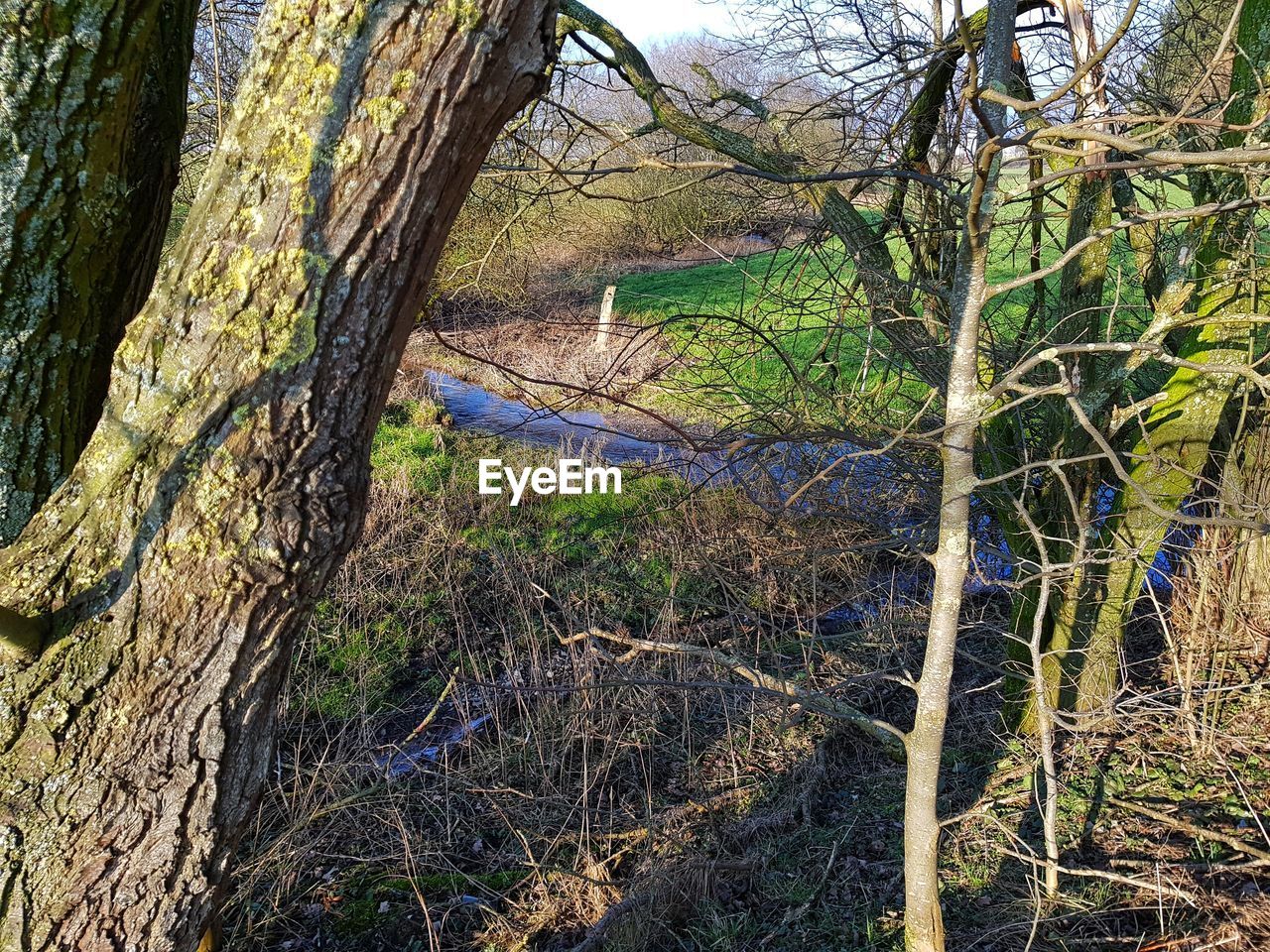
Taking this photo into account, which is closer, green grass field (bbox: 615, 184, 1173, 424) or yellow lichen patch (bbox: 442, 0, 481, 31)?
yellow lichen patch (bbox: 442, 0, 481, 31)

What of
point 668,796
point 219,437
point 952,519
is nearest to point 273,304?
point 219,437

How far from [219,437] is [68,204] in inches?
30.0

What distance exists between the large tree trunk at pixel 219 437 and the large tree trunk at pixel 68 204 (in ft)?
1.35

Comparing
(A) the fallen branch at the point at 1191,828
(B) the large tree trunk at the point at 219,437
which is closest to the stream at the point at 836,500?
(A) the fallen branch at the point at 1191,828

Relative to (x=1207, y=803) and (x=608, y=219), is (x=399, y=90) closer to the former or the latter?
(x=1207, y=803)

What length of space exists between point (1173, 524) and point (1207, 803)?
124cm

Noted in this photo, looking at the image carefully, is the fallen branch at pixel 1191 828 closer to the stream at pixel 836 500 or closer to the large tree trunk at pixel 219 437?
the stream at pixel 836 500

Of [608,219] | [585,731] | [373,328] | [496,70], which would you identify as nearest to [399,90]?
[496,70]

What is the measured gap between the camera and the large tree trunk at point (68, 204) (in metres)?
1.74

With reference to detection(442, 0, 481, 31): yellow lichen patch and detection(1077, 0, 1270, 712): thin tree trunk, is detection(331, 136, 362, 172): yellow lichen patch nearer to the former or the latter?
detection(442, 0, 481, 31): yellow lichen patch

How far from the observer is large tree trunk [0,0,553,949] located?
1428mm

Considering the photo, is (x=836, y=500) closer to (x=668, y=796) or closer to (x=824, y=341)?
(x=824, y=341)

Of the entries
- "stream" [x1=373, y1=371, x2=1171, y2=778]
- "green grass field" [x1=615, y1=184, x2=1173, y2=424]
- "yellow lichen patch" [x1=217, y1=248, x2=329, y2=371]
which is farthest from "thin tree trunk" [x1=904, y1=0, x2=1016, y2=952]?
"yellow lichen patch" [x1=217, y1=248, x2=329, y2=371]

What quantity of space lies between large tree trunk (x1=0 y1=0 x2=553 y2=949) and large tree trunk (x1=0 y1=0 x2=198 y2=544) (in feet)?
1.35
